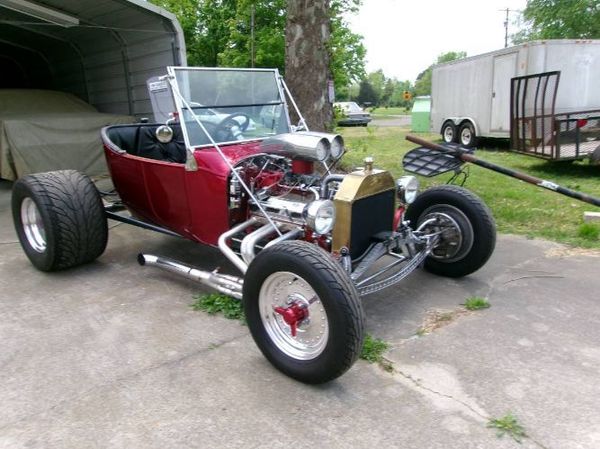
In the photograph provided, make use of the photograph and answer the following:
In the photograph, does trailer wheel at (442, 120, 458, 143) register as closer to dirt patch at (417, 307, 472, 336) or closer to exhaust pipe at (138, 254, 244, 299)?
dirt patch at (417, 307, 472, 336)

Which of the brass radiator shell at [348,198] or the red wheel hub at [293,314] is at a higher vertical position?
the brass radiator shell at [348,198]

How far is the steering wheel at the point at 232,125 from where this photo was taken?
436cm

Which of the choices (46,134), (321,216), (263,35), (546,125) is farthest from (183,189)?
(263,35)

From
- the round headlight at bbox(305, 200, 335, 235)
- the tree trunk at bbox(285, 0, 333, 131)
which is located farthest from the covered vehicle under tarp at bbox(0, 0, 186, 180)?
the round headlight at bbox(305, 200, 335, 235)

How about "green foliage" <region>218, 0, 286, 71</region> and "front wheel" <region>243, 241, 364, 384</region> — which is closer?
"front wheel" <region>243, 241, 364, 384</region>

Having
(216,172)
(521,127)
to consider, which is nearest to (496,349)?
(216,172)

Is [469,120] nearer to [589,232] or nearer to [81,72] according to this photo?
[589,232]

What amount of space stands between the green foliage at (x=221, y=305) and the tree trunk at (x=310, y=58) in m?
4.17

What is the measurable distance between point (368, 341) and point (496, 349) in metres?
0.82

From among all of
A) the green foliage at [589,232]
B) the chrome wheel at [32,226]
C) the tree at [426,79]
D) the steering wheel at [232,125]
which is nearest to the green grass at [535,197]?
the green foliage at [589,232]

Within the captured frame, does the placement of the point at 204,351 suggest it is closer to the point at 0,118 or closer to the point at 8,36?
the point at 0,118

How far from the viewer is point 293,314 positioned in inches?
112

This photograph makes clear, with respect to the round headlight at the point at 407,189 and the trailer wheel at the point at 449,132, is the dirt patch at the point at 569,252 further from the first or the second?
the trailer wheel at the point at 449,132

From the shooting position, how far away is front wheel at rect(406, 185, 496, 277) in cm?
402
